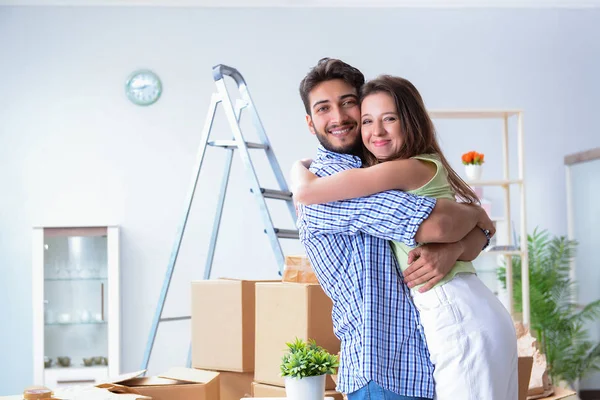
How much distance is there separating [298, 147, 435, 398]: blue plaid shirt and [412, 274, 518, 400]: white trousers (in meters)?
0.04

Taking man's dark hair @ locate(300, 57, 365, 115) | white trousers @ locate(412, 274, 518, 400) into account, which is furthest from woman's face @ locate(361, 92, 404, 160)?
white trousers @ locate(412, 274, 518, 400)

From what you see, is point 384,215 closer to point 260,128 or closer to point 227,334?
Answer: point 227,334

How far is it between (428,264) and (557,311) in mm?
3800

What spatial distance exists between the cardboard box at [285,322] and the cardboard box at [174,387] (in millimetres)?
161

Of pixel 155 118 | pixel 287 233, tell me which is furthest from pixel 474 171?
pixel 155 118

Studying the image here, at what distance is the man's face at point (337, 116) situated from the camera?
1.57 metres

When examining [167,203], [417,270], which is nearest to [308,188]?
[417,270]

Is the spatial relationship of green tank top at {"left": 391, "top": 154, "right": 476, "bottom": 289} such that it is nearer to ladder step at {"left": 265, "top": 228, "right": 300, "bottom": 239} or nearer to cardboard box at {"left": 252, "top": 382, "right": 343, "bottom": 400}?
cardboard box at {"left": 252, "top": 382, "right": 343, "bottom": 400}

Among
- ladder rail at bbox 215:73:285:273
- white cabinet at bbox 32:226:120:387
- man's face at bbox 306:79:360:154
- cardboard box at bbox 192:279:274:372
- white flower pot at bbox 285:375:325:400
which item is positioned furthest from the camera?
white cabinet at bbox 32:226:120:387

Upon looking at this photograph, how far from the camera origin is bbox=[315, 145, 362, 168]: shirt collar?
1550 millimetres

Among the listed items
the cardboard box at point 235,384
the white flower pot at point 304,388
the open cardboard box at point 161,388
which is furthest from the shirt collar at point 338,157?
the cardboard box at point 235,384

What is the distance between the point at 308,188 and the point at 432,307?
341 mm

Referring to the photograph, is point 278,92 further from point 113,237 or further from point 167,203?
point 113,237

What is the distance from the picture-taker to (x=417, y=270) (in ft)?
4.64
